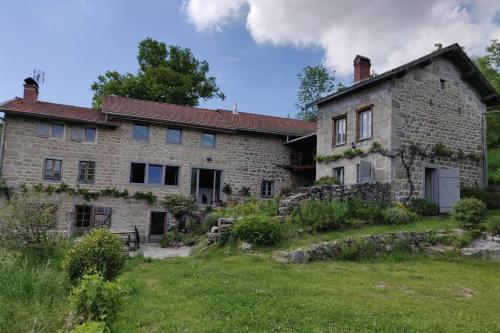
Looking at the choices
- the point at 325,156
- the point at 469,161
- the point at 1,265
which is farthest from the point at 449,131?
the point at 1,265

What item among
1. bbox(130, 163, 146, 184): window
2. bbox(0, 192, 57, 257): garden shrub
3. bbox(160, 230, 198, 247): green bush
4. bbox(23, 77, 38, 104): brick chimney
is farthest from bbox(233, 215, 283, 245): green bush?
bbox(23, 77, 38, 104): brick chimney

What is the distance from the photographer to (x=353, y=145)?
1717 centimetres

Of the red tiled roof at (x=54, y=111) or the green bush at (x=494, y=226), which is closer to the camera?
the green bush at (x=494, y=226)

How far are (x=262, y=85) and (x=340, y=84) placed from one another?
1790cm

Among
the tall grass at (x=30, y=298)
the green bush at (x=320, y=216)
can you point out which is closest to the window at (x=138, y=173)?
the green bush at (x=320, y=216)

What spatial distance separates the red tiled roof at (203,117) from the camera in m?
20.4

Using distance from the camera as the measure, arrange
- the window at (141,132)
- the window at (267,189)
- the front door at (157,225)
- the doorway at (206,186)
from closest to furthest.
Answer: the front door at (157,225) → the window at (141,132) → the doorway at (206,186) → the window at (267,189)

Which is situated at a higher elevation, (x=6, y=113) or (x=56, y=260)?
(x=6, y=113)

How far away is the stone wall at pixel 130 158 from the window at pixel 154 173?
31 centimetres

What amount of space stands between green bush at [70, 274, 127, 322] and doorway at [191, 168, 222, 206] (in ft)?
54.7

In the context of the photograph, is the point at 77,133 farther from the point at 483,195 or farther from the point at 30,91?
the point at 483,195

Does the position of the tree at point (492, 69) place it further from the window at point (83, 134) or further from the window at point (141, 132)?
the window at point (83, 134)

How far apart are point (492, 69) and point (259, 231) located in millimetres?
27735

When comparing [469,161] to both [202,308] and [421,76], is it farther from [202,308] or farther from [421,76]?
[202,308]
